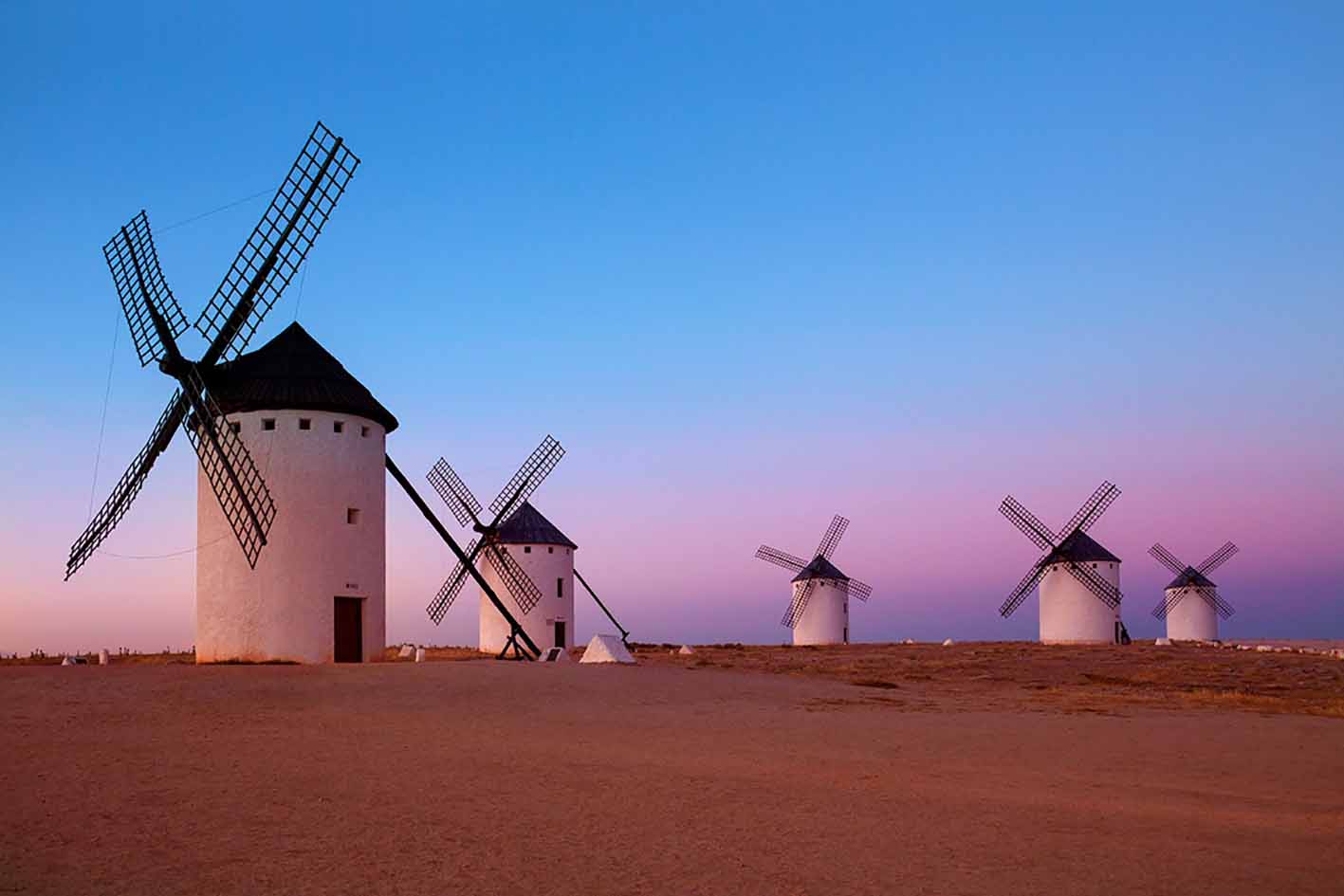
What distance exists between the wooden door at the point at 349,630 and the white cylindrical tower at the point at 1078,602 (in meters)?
41.8

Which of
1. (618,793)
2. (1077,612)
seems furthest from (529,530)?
(618,793)

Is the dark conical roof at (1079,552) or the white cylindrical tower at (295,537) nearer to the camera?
the white cylindrical tower at (295,537)

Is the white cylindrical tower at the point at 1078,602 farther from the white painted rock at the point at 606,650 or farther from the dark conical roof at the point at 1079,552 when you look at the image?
the white painted rock at the point at 606,650

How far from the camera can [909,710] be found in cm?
2003

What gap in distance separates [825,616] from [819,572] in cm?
266

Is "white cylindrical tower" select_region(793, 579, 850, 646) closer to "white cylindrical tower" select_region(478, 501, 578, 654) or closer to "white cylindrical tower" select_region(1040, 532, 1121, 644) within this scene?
"white cylindrical tower" select_region(1040, 532, 1121, 644)

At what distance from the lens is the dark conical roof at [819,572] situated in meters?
64.4

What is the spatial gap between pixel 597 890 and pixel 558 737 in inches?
305

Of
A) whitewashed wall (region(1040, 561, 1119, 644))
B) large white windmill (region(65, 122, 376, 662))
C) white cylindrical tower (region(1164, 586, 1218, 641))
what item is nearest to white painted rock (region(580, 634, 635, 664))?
large white windmill (region(65, 122, 376, 662))

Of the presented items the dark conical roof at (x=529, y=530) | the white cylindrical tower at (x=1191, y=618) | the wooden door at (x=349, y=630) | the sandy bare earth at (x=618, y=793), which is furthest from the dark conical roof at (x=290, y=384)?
the white cylindrical tower at (x=1191, y=618)

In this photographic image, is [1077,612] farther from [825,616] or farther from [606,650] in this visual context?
[606,650]

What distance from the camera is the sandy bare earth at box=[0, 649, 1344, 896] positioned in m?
7.62

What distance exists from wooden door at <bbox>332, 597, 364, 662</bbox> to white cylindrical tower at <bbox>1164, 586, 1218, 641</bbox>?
57.5 meters

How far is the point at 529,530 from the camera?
1823 inches
